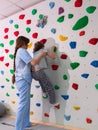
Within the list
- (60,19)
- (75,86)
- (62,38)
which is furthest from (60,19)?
(75,86)

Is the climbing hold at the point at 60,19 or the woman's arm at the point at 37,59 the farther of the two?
the climbing hold at the point at 60,19

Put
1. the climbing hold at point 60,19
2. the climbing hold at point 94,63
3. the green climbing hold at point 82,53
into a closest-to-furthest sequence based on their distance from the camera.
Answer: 1. the climbing hold at point 94,63
2. the green climbing hold at point 82,53
3. the climbing hold at point 60,19

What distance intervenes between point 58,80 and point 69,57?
1.16 ft

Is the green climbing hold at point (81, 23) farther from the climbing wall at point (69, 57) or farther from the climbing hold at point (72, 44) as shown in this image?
the climbing hold at point (72, 44)

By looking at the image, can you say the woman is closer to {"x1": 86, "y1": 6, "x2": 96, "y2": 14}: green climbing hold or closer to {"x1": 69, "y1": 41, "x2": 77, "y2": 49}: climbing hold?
{"x1": 69, "y1": 41, "x2": 77, "y2": 49}: climbing hold

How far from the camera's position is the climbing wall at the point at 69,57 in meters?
2.41

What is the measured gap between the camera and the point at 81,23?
2521mm

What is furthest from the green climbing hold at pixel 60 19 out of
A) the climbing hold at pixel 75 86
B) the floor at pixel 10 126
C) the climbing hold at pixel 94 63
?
the floor at pixel 10 126

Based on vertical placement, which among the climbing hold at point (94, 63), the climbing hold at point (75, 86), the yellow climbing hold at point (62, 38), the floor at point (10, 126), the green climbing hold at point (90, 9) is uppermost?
the green climbing hold at point (90, 9)

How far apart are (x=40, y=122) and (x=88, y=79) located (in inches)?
39.6

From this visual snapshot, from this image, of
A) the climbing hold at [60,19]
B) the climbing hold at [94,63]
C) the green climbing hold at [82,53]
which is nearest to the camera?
the climbing hold at [94,63]

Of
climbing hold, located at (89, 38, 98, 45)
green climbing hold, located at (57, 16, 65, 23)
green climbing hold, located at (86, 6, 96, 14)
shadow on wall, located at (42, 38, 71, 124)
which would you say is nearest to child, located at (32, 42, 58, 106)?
shadow on wall, located at (42, 38, 71, 124)

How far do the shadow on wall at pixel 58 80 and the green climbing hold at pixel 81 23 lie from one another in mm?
370

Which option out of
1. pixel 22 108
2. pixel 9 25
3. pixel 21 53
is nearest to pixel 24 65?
pixel 21 53
